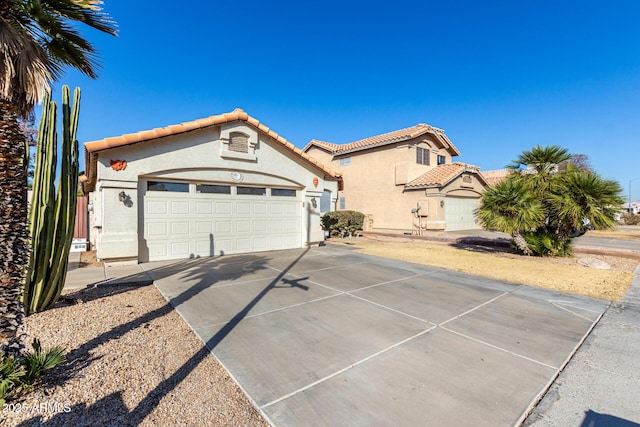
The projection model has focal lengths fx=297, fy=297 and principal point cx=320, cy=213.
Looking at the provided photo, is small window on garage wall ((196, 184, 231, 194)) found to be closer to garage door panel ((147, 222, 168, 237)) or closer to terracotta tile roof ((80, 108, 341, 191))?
garage door panel ((147, 222, 168, 237))

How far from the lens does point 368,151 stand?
895 inches

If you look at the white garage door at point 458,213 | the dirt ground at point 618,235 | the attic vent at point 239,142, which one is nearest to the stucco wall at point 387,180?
the white garage door at point 458,213

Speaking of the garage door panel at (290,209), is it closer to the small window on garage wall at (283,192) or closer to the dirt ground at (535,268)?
the small window on garage wall at (283,192)

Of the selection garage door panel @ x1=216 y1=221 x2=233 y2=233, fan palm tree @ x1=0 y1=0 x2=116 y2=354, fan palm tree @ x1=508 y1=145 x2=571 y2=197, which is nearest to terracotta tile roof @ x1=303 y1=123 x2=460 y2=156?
fan palm tree @ x1=508 y1=145 x2=571 y2=197

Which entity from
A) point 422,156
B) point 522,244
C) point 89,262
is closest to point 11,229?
point 89,262

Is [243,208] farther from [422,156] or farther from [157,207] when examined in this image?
[422,156]

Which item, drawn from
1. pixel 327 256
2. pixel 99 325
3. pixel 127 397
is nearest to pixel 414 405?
pixel 127 397

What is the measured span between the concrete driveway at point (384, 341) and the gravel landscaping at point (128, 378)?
0.25m

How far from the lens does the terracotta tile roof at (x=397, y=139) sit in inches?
809

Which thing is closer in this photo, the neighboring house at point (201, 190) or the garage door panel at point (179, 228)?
the neighboring house at point (201, 190)

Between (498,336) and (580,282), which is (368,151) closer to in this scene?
(580,282)

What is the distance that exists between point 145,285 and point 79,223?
1015 centimetres

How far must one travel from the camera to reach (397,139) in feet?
66.8

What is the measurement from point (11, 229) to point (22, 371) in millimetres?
1424
